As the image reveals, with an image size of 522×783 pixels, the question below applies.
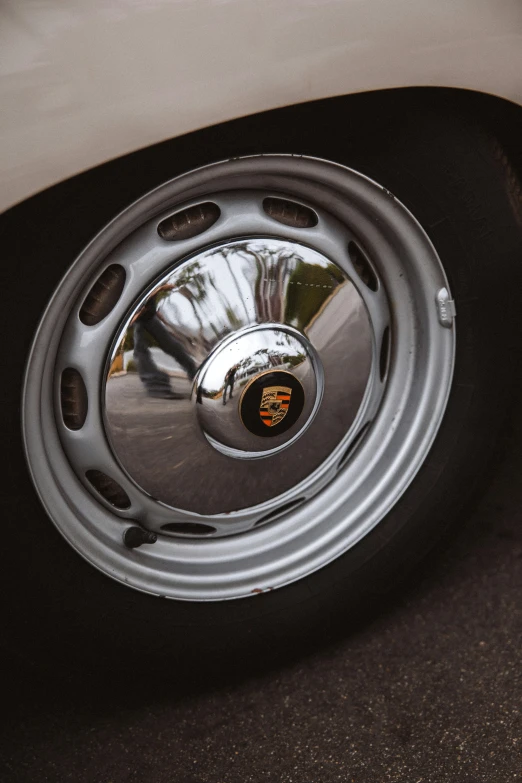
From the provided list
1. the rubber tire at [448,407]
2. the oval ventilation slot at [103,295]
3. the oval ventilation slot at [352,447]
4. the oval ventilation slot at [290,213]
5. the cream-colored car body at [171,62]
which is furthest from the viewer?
the oval ventilation slot at [352,447]

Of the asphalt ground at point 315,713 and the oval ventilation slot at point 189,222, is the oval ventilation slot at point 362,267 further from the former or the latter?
the asphalt ground at point 315,713

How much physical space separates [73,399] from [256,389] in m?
0.31

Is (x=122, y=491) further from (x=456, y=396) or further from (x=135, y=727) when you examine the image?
(x=456, y=396)

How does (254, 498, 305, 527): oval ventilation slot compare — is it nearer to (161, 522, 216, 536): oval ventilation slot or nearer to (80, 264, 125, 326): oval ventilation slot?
(161, 522, 216, 536): oval ventilation slot

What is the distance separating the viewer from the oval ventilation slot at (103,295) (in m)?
1.17

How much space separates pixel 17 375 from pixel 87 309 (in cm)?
17

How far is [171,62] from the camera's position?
98 centimetres

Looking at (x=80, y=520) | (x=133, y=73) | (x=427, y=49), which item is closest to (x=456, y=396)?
(x=427, y=49)

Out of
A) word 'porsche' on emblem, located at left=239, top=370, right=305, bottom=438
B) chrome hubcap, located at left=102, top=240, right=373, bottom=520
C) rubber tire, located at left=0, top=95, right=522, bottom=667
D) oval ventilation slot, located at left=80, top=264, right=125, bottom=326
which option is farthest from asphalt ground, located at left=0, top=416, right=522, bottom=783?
oval ventilation slot, located at left=80, top=264, right=125, bottom=326

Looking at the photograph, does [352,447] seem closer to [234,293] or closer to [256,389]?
[256,389]

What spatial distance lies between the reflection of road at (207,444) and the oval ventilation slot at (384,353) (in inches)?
3.1

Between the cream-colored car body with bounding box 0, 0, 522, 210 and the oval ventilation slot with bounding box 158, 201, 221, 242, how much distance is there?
20 cm

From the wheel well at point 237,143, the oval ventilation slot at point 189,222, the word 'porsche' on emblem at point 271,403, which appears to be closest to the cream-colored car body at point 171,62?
the wheel well at point 237,143

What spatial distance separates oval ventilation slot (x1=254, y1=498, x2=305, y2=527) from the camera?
1.47 metres
